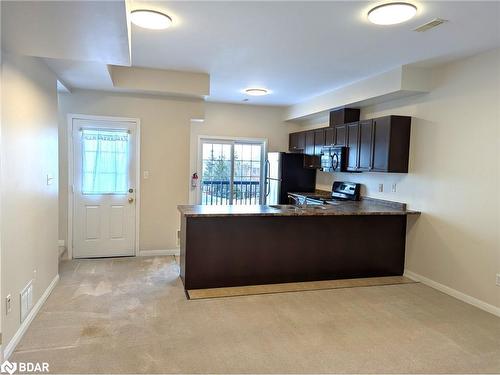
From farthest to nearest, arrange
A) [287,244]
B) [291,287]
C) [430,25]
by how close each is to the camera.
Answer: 1. [287,244]
2. [291,287]
3. [430,25]

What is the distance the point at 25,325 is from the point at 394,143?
14.0ft

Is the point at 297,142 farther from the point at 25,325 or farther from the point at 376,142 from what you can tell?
the point at 25,325

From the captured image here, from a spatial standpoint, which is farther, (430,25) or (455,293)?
(455,293)

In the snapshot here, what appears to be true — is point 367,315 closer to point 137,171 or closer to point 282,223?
point 282,223

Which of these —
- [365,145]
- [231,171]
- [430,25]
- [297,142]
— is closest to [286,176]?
[297,142]

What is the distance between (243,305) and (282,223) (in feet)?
3.54

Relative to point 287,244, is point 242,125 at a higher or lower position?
higher

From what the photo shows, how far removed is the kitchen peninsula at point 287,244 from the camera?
12.8ft

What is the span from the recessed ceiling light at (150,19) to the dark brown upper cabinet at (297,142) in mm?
4066

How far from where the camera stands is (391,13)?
260 cm

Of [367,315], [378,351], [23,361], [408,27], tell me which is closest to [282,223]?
[367,315]

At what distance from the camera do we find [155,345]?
267cm

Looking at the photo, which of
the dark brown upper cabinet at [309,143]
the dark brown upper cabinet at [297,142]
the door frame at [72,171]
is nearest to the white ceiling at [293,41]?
the door frame at [72,171]

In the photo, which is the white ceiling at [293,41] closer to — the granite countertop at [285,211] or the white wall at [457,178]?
the white wall at [457,178]
